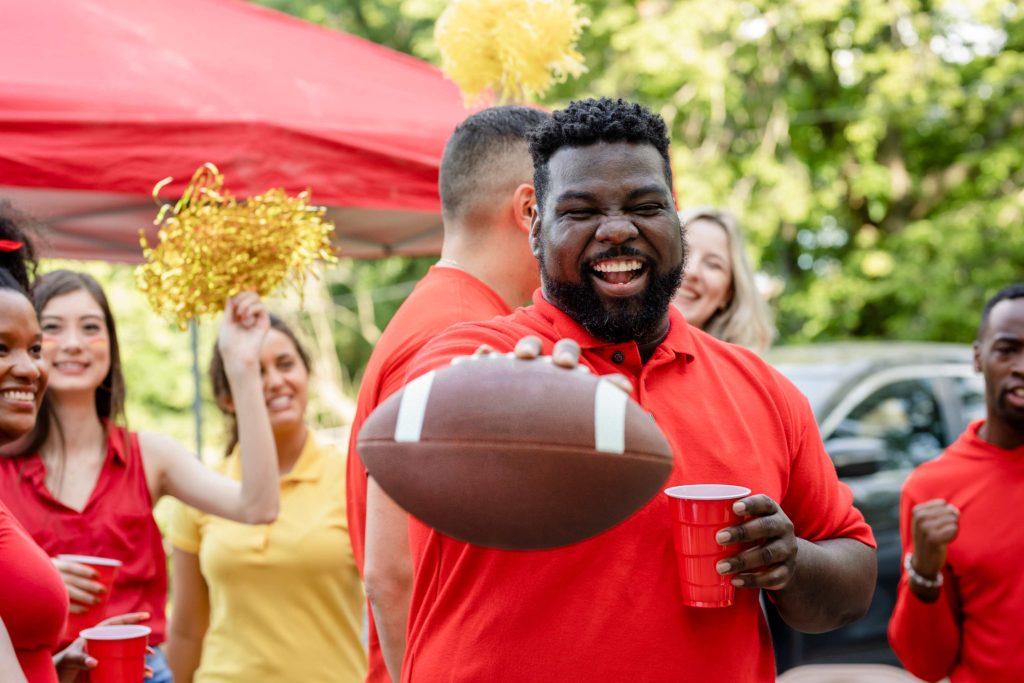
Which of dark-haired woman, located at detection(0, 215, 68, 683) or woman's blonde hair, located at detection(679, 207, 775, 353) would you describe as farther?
woman's blonde hair, located at detection(679, 207, 775, 353)

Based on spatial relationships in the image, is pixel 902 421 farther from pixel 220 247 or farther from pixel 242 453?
pixel 220 247

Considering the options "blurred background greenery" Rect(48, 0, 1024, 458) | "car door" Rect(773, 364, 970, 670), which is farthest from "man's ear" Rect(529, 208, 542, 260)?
"blurred background greenery" Rect(48, 0, 1024, 458)

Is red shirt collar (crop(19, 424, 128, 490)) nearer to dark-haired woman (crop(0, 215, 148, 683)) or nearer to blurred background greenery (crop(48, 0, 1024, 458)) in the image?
dark-haired woman (crop(0, 215, 148, 683))

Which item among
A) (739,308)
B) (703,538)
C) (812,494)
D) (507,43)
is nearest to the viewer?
(703,538)

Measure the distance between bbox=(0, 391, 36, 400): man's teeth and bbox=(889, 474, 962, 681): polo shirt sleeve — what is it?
7.48ft

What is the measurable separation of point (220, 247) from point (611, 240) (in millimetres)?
1667

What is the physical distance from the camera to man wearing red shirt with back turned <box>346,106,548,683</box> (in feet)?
7.86

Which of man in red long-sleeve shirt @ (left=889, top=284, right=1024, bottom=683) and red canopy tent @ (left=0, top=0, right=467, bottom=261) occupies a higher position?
red canopy tent @ (left=0, top=0, right=467, bottom=261)

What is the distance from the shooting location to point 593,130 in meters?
1.79

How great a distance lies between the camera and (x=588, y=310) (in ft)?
5.83

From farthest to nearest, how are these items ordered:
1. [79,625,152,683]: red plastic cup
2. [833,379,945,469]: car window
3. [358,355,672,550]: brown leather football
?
[833,379,945,469]: car window
[79,625,152,683]: red plastic cup
[358,355,672,550]: brown leather football

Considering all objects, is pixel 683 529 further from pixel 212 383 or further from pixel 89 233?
pixel 89 233

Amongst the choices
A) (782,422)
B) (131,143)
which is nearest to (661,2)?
(131,143)

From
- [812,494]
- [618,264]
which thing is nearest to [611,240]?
[618,264]
